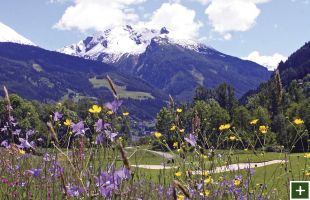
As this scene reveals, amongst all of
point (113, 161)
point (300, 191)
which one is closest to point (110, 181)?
point (113, 161)

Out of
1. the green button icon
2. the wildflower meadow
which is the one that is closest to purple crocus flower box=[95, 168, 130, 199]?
the wildflower meadow

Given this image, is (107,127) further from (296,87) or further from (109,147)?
(296,87)

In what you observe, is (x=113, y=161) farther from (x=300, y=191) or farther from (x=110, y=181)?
(x=300, y=191)

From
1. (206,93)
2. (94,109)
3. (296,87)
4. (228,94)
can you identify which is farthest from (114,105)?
(206,93)

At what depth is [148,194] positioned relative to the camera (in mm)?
5211

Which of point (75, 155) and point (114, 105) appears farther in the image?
point (75, 155)

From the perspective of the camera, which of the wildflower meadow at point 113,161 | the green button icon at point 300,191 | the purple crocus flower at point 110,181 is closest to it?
the purple crocus flower at point 110,181

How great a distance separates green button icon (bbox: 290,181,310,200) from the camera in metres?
2.77

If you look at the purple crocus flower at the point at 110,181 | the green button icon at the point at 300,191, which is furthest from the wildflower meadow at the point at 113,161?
the green button icon at the point at 300,191

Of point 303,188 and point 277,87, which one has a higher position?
point 277,87

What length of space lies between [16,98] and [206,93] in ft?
179

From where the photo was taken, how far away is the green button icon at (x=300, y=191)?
2.77 m

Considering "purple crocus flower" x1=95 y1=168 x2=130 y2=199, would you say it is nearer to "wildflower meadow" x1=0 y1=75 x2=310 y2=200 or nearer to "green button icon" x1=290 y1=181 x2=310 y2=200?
"wildflower meadow" x1=0 y1=75 x2=310 y2=200

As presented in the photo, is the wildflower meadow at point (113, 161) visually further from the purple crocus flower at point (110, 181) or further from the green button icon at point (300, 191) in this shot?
the green button icon at point (300, 191)
